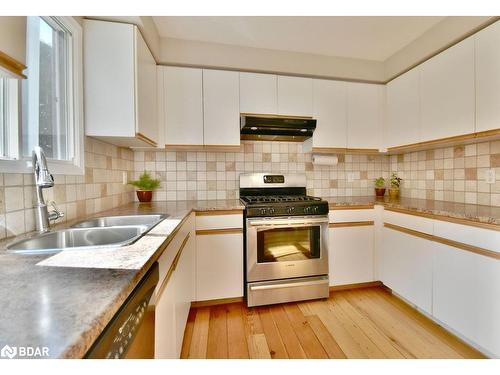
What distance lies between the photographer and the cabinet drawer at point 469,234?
1246mm

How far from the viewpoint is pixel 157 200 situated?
2.26 meters

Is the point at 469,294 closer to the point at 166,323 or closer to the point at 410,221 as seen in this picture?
the point at 410,221

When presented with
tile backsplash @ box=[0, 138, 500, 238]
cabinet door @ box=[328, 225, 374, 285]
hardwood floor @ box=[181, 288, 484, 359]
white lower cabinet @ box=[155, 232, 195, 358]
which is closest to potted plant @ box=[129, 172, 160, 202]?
tile backsplash @ box=[0, 138, 500, 238]

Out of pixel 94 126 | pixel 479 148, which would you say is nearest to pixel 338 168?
pixel 479 148

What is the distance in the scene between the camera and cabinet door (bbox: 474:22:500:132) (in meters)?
1.43

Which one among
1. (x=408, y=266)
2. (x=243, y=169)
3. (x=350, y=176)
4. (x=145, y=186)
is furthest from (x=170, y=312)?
(x=350, y=176)

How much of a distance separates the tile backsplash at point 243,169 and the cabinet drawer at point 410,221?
0.64 metres

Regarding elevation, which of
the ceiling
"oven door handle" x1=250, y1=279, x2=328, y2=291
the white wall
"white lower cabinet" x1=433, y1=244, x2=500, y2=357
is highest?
the ceiling

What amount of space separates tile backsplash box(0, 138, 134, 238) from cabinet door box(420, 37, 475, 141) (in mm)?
2622

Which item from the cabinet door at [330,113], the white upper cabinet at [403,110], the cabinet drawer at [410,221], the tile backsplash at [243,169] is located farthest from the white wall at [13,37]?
the white upper cabinet at [403,110]

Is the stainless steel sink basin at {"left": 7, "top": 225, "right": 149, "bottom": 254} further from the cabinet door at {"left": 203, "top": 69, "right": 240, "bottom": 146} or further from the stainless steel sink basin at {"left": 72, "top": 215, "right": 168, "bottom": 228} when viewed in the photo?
the cabinet door at {"left": 203, "top": 69, "right": 240, "bottom": 146}

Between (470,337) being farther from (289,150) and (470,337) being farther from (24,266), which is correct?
(24,266)

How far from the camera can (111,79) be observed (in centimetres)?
145
